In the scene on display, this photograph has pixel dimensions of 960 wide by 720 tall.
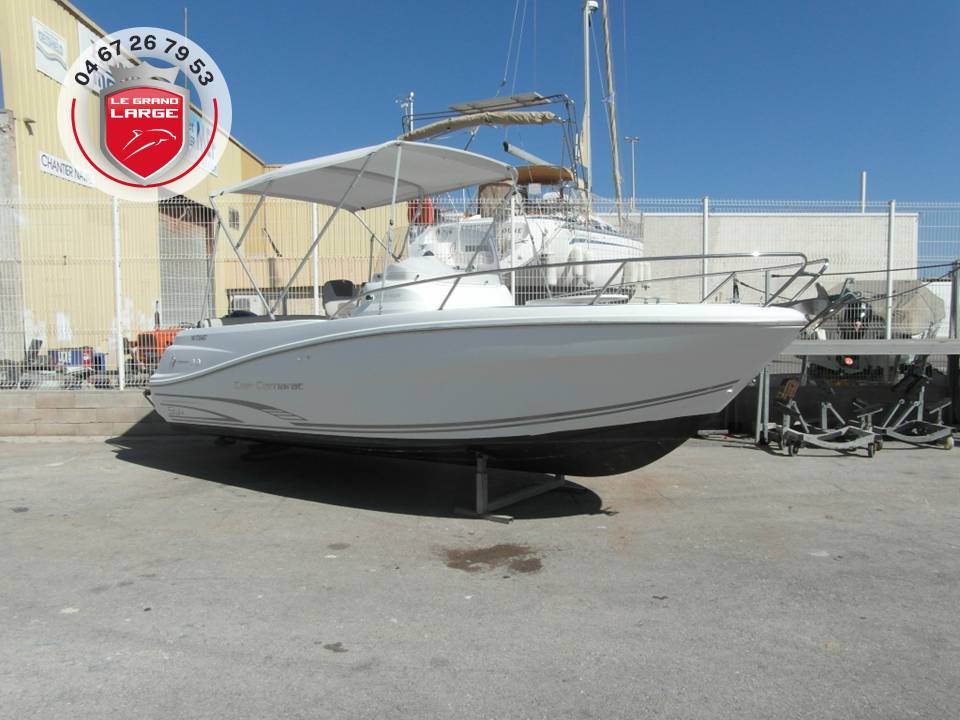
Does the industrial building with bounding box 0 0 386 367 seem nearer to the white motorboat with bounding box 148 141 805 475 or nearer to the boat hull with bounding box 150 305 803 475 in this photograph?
the white motorboat with bounding box 148 141 805 475

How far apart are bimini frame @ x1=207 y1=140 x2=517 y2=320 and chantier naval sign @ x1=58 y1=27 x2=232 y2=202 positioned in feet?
26.5

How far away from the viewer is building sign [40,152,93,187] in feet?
37.1

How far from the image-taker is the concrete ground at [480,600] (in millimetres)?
2400

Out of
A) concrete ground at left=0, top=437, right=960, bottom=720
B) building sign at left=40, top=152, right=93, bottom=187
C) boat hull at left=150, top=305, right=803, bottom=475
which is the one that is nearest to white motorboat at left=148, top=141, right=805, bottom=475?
boat hull at left=150, top=305, right=803, bottom=475

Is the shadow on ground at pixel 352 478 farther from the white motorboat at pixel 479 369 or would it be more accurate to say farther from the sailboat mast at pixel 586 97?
the sailboat mast at pixel 586 97

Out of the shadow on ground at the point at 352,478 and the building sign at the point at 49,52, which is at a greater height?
the building sign at the point at 49,52

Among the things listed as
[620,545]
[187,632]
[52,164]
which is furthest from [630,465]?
[52,164]

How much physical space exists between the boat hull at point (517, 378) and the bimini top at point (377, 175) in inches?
49.6

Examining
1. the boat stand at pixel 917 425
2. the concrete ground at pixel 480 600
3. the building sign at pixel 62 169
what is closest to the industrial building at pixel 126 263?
the concrete ground at pixel 480 600

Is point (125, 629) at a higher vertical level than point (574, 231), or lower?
lower

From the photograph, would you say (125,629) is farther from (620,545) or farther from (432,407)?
(620,545)

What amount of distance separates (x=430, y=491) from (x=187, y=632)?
2578mm

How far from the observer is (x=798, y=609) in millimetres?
3053

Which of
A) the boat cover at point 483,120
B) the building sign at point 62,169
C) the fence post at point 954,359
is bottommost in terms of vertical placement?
the fence post at point 954,359
